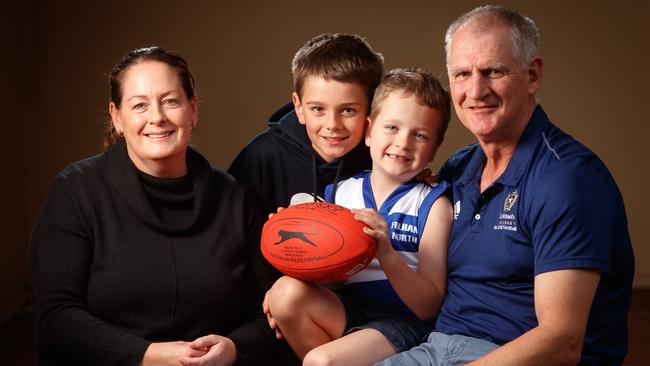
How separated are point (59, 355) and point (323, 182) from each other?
3.14 feet

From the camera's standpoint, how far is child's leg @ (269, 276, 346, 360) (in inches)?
75.9

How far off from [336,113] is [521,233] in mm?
715

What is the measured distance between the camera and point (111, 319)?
201 centimetres

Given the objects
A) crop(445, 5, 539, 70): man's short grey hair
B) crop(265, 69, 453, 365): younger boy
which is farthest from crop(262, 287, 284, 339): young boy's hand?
crop(445, 5, 539, 70): man's short grey hair

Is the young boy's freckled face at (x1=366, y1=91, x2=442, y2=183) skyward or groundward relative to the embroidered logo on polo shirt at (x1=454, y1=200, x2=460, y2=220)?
skyward

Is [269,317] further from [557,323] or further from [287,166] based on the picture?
[557,323]

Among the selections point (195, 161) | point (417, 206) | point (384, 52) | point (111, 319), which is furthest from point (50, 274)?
point (384, 52)

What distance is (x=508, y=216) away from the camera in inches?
73.0

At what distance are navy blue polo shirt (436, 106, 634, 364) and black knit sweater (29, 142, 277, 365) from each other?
620 millimetres

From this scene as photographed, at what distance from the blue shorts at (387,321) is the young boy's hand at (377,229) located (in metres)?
0.21

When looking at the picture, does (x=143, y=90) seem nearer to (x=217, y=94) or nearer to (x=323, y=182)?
(x=323, y=182)

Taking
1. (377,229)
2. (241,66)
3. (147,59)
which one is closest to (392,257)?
(377,229)

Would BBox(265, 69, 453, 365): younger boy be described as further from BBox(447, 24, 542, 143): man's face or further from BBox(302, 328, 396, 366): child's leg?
BBox(447, 24, 542, 143): man's face

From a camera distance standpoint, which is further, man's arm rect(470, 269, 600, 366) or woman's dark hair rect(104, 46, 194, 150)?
woman's dark hair rect(104, 46, 194, 150)
